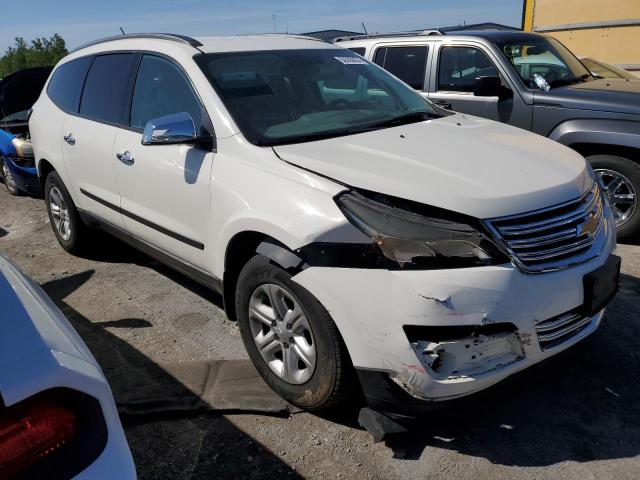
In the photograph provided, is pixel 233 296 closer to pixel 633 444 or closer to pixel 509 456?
pixel 509 456

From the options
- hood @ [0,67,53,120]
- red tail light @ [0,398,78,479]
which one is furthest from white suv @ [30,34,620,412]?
hood @ [0,67,53,120]

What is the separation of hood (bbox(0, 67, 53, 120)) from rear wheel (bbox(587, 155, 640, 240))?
22.2 ft

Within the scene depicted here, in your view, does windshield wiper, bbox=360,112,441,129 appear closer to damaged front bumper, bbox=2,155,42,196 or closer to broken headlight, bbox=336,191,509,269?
broken headlight, bbox=336,191,509,269

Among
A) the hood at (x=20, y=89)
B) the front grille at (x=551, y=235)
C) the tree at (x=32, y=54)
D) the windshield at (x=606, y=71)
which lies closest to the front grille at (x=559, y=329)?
the front grille at (x=551, y=235)

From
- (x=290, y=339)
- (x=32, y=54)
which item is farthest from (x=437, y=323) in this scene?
(x=32, y=54)

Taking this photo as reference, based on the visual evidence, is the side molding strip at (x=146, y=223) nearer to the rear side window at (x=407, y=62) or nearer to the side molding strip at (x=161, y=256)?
the side molding strip at (x=161, y=256)

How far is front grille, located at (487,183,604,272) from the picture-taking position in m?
2.44

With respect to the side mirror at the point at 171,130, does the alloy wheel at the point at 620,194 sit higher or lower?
lower

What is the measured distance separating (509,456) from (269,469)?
1.05m

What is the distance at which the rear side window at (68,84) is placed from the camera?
469 cm

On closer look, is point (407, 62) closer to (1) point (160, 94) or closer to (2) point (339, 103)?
(2) point (339, 103)

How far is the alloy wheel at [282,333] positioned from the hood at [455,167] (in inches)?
25.0

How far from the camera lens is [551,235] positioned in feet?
8.38

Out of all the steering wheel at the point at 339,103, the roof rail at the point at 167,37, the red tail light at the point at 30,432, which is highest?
the roof rail at the point at 167,37
